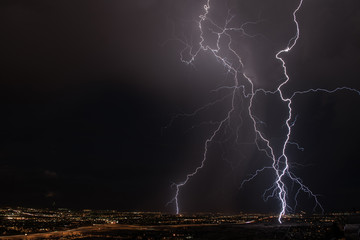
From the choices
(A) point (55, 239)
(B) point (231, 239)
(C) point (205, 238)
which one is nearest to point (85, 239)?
(A) point (55, 239)

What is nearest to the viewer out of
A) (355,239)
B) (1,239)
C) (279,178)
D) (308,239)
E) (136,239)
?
(355,239)

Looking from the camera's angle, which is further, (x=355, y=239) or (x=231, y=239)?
(x=231, y=239)

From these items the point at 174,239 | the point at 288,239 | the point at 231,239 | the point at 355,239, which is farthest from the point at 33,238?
the point at 355,239

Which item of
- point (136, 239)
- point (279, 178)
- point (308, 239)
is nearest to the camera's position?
point (279, 178)

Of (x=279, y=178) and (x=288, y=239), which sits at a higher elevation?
(x=279, y=178)

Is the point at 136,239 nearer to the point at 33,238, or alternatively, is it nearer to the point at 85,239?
the point at 85,239

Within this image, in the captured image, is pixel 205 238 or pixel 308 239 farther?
pixel 205 238

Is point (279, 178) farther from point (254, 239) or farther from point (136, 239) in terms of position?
point (136, 239)

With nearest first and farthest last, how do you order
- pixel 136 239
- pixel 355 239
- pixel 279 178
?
pixel 355 239 → pixel 279 178 → pixel 136 239

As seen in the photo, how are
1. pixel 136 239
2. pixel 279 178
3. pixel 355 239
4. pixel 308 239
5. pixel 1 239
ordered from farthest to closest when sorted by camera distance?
1. pixel 1 239
2. pixel 136 239
3. pixel 308 239
4. pixel 279 178
5. pixel 355 239
